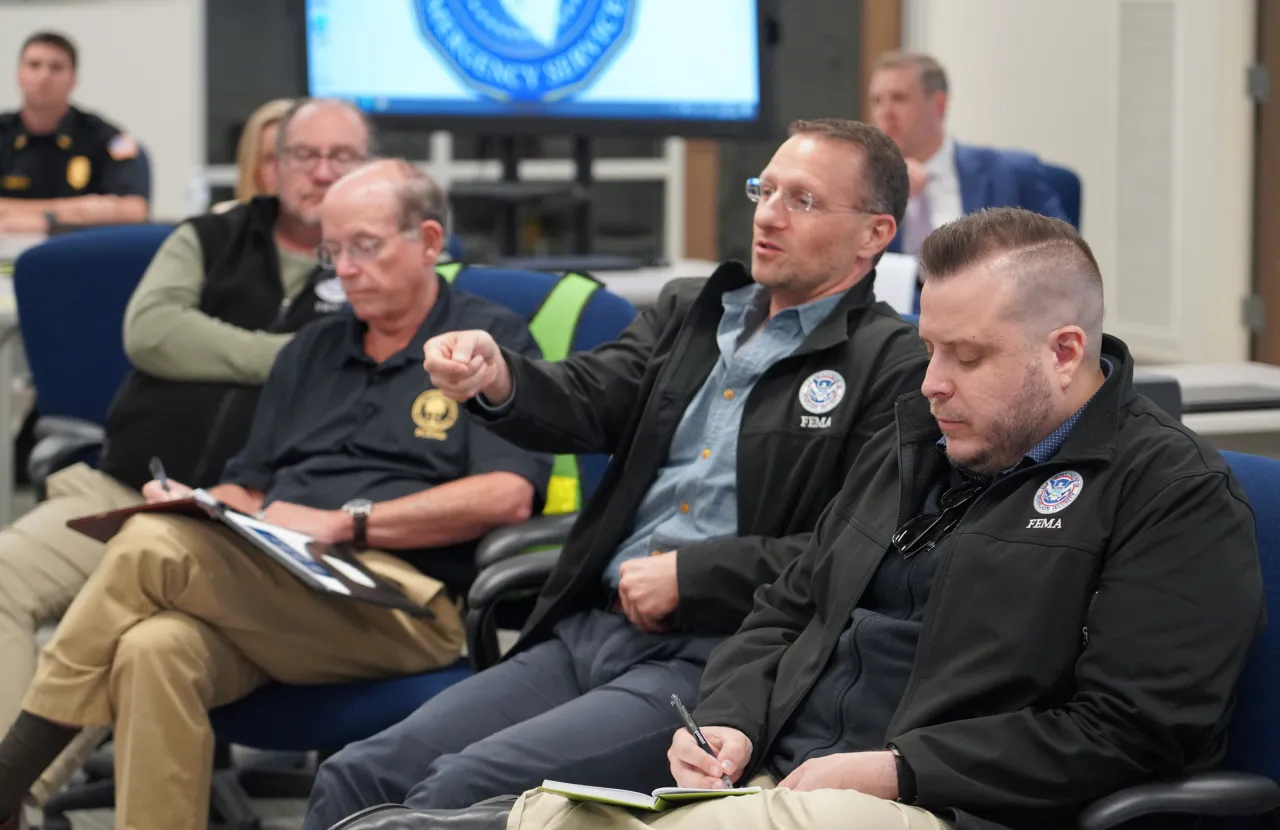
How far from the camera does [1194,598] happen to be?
5.04 feet

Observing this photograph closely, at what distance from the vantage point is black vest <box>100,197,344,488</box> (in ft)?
9.97

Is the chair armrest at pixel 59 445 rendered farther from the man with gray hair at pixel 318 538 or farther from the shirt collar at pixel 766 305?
the shirt collar at pixel 766 305

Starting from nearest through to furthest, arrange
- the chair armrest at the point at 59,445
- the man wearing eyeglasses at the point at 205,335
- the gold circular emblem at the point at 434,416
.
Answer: the gold circular emblem at the point at 434,416
the man wearing eyeglasses at the point at 205,335
the chair armrest at the point at 59,445

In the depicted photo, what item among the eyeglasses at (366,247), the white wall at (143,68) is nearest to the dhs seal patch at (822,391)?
the eyeglasses at (366,247)

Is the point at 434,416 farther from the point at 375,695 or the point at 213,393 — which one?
the point at 213,393

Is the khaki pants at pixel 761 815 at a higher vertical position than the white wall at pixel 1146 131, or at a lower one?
lower

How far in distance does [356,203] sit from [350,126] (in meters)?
0.60

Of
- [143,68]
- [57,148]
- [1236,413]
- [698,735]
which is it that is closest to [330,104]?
[1236,413]

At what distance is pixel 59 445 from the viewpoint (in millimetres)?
3039

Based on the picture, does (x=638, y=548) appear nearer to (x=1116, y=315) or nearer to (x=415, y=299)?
(x=415, y=299)

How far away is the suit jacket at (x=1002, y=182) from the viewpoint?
4.35 meters

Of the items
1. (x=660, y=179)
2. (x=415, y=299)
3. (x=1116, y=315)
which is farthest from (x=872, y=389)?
(x=660, y=179)

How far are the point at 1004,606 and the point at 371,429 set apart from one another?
4.47 feet

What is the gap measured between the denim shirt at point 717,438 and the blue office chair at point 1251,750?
0.66 m
